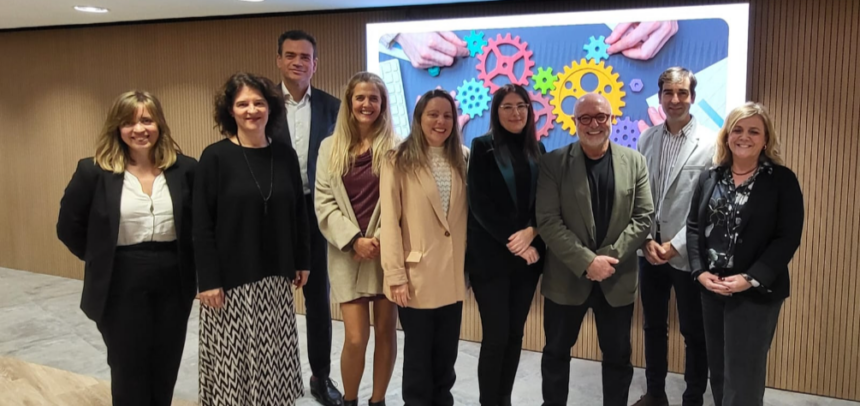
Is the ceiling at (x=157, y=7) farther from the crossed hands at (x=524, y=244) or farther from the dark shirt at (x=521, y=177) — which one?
the crossed hands at (x=524, y=244)

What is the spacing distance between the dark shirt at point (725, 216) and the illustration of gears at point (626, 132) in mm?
1139

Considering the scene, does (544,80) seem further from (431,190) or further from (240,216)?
(240,216)

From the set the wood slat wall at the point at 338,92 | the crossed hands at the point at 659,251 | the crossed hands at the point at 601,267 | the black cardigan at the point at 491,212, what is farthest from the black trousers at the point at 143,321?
the wood slat wall at the point at 338,92

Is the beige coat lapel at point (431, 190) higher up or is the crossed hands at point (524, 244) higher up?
the beige coat lapel at point (431, 190)

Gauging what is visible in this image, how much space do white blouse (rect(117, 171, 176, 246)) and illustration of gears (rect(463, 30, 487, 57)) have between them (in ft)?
7.07

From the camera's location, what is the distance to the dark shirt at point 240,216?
7.45ft

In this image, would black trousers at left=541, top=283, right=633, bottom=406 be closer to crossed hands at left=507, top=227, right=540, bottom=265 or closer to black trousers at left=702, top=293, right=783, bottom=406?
crossed hands at left=507, top=227, right=540, bottom=265

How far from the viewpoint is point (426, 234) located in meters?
2.51

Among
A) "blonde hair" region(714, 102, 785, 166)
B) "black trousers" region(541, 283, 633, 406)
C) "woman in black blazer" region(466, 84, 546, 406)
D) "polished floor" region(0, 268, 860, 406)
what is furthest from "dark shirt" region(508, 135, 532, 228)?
"polished floor" region(0, 268, 860, 406)

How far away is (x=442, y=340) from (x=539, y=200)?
2.26ft

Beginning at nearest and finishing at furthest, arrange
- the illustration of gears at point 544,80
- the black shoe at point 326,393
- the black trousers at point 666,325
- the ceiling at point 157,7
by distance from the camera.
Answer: the black trousers at point 666,325, the black shoe at point 326,393, the illustration of gears at point 544,80, the ceiling at point 157,7

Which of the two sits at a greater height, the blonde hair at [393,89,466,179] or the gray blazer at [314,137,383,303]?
the blonde hair at [393,89,466,179]

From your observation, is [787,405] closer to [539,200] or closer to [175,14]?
[539,200]

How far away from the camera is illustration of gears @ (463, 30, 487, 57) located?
387 centimetres
